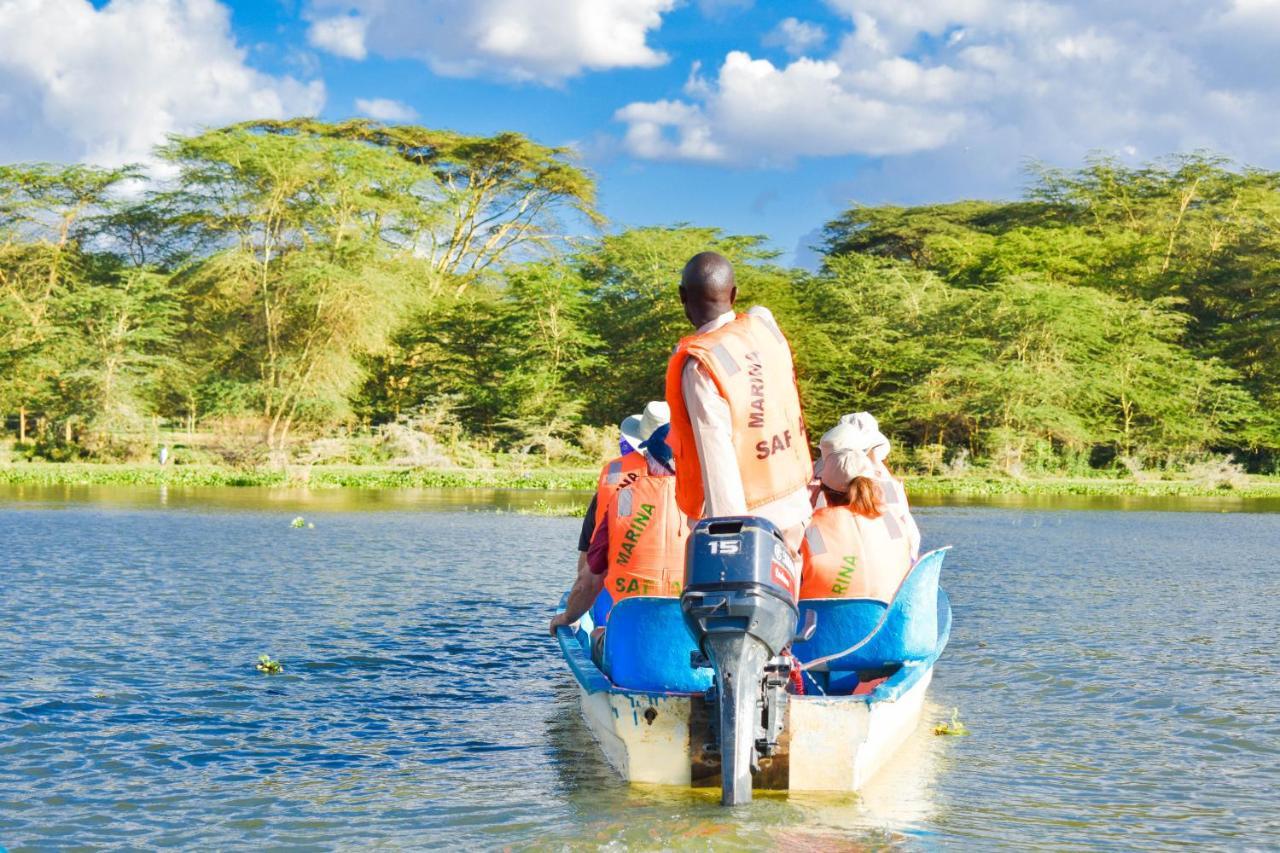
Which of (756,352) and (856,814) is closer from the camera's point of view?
(756,352)

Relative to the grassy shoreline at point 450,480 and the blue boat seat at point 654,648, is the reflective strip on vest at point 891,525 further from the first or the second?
the grassy shoreline at point 450,480

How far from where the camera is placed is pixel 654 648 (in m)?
6.27

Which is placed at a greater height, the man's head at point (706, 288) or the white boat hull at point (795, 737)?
the man's head at point (706, 288)

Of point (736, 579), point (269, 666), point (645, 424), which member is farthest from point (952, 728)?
point (269, 666)

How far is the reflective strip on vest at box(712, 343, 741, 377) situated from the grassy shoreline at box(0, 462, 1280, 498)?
2690cm

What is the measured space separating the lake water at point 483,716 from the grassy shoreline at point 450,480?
15047 mm

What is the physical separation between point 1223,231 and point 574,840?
45.6 m

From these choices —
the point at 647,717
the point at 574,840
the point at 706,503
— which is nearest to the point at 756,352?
the point at 706,503

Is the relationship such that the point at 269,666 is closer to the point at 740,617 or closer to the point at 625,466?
the point at 625,466

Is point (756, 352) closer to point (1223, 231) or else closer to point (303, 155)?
point (303, 155)

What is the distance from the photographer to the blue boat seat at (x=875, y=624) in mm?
6961

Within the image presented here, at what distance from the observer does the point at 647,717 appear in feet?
20.0

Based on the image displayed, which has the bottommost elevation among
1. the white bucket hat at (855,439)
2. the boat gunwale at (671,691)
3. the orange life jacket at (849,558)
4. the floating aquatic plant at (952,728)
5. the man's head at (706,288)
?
the floating aquatic plant at (952,728)

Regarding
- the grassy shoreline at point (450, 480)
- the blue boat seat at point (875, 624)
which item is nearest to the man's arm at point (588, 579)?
the blue boat seat at point (875, 624)
